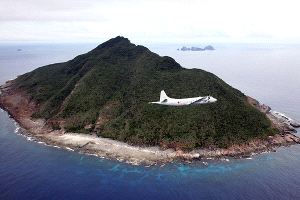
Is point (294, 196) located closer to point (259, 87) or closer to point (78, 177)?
point (78, 177)

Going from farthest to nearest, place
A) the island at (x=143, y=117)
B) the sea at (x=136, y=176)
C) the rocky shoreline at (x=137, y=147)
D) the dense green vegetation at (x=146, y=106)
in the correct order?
the dense green vegetation at (x=146, y=106) → the island at (x=143, y=117) → the rocky shoreline at (x=137, y=147) → the sea at (x=136, y=176)

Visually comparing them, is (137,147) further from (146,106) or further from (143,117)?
(146,106)

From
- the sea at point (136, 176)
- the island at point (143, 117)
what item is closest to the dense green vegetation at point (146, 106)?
the island at point (143, 117)

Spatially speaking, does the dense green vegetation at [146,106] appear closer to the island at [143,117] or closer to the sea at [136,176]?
the island at [143,117]

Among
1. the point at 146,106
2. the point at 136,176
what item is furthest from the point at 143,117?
the point at 136,176

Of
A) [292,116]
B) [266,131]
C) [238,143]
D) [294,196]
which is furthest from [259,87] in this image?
[294,196]

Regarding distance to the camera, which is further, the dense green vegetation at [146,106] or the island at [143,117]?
the dense green vegetation at [146,106]
